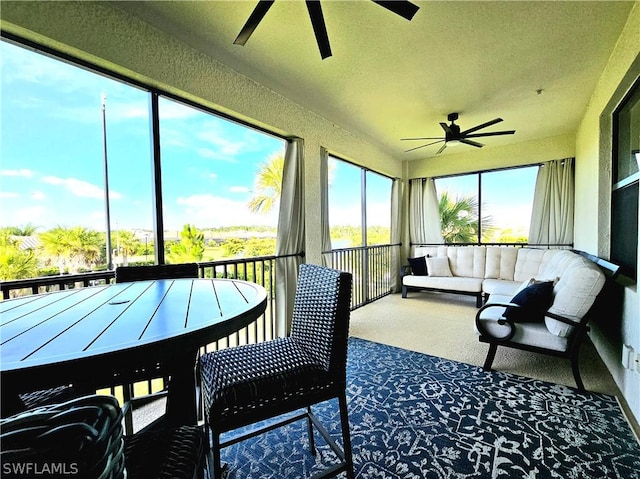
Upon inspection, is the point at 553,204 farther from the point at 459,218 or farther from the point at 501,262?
the point at 459,218

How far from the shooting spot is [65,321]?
93cm

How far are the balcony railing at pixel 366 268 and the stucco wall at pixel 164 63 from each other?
86cm

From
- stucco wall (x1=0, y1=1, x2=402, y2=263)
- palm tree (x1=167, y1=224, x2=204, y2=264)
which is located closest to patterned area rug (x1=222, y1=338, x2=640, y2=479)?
palm tree (x1=167, y1=224, x2=204, y2=264)

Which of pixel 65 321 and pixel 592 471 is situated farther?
pixel 592 471

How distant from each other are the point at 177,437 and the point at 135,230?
1.76 m

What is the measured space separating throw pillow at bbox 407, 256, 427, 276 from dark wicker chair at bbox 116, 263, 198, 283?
3.96 m

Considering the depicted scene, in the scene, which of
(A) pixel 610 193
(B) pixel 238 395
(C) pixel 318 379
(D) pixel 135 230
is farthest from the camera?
(A) pixel 610 193

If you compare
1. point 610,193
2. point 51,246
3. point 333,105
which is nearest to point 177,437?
point 51,246

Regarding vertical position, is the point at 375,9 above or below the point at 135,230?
above

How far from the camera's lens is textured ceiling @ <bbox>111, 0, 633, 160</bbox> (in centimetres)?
184

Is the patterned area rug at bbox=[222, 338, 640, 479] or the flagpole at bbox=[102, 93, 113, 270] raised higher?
the flagpole at bbox=[102, 93, 113, 270]

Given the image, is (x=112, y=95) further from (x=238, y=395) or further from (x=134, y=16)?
(x=238, y=395)

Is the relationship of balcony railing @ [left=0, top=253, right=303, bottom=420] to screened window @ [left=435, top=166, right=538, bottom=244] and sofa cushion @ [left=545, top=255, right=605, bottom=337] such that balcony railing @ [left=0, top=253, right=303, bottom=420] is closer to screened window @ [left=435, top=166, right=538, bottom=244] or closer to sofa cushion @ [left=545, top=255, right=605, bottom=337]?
sofa cushion @ [left=545, top=255, right=605, bottom=337]

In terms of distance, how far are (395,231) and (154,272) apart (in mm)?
4548
